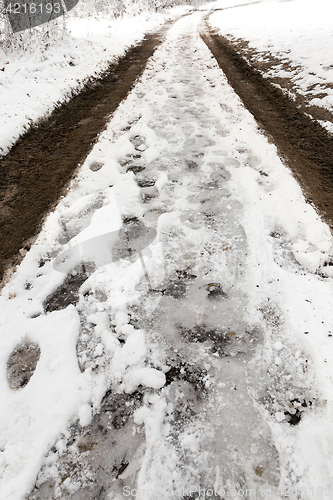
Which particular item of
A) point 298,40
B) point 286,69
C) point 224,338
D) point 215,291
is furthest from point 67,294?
point 298,40

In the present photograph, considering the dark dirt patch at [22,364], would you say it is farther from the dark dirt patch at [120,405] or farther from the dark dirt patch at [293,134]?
the dark dirt patch at [293,134]

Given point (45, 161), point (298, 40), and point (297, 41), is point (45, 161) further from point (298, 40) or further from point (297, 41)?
point (298, 40)

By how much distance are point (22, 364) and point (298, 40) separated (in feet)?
42.4

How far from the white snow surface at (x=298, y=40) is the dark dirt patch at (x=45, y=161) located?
16.1 feet

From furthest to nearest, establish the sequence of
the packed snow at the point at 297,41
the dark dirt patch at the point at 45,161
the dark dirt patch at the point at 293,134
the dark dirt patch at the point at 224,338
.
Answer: the packed snow at the point at 297,41, the dark dirt patch at the point at 293,134, the dark dirt patch at the point at 45,161, the dark dirt patch at the point at 224,338

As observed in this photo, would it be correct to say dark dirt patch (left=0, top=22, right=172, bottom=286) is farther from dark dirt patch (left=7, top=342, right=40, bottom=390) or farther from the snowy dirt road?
dark dirt patch (left=7, top=342, right=40, bottom=390)

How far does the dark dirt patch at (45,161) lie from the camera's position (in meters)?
3.50

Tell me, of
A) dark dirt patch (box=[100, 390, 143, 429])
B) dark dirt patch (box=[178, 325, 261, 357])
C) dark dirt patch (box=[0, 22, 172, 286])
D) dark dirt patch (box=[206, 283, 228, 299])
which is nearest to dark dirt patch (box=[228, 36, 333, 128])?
dark dirt patch (box=[0, 22, 172, 286])

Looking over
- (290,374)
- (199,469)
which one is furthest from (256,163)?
(199,469)

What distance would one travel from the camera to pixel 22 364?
7.34ft

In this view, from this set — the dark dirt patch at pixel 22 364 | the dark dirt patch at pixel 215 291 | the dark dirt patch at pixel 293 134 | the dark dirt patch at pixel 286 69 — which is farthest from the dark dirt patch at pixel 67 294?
the dark dirt patch at pixel 286 69

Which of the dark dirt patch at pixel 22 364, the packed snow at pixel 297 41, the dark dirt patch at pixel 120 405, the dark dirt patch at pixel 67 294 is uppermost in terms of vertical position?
the packed snow at pixel 297 41

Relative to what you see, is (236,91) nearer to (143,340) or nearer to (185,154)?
(185,154)

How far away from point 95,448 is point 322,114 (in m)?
6.91
